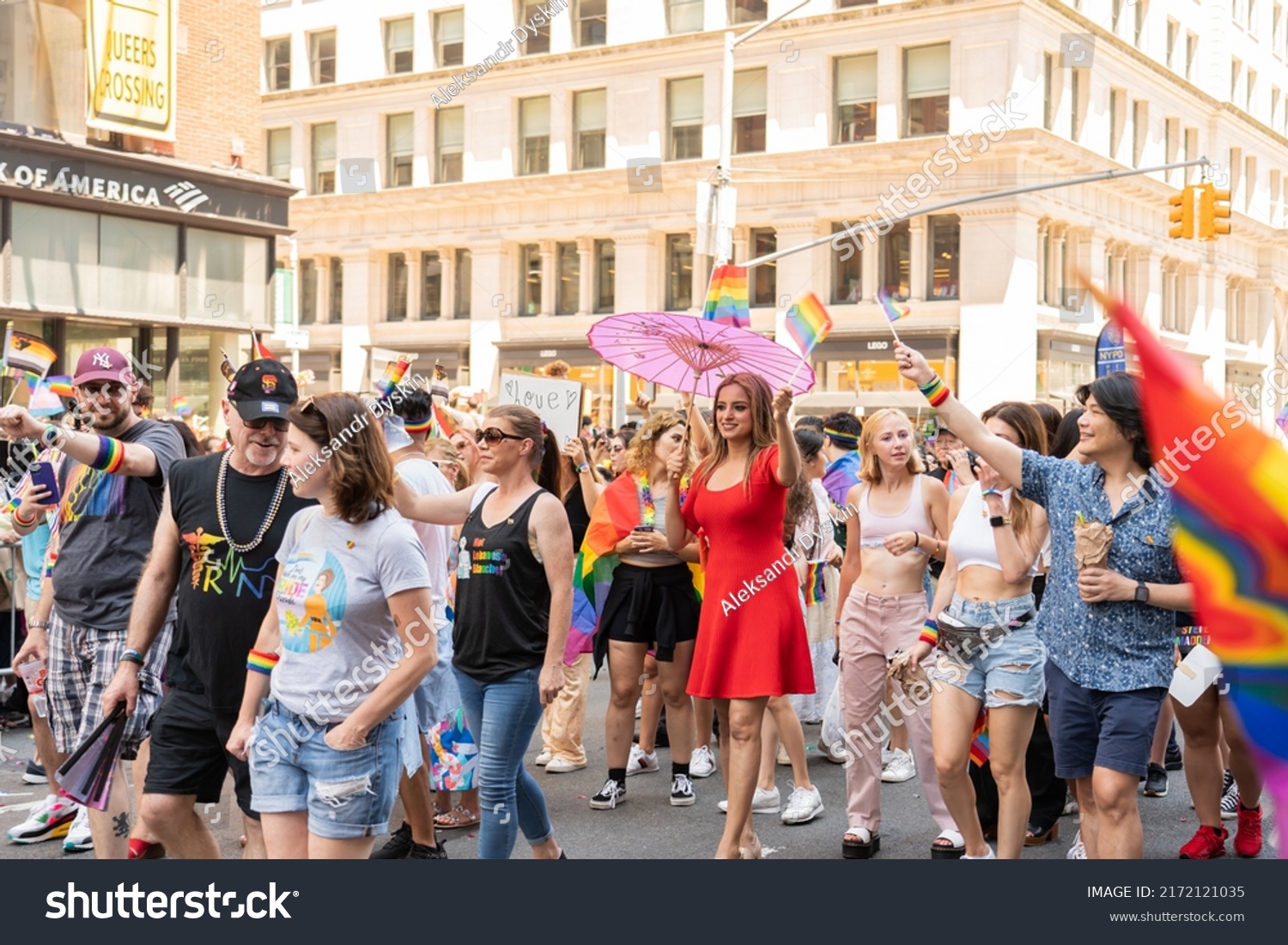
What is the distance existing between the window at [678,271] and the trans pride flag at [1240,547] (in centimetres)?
3594

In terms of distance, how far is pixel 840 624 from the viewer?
6.73m

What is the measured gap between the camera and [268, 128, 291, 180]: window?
4369 centimetres

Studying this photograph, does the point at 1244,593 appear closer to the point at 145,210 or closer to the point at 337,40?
the point at 145,210

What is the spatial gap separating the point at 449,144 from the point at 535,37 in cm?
395

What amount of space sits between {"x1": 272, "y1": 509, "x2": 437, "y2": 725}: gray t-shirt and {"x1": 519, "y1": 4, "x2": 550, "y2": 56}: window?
3727 centimetres

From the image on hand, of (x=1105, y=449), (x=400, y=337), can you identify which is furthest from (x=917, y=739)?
(x=400, y=337)

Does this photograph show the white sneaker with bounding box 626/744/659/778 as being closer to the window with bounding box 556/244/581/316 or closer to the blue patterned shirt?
the blue patterned shirt

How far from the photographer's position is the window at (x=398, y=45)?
41.2 metres

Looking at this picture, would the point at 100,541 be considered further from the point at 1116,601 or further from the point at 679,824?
the point at 1116,601

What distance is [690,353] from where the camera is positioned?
6.93 metres

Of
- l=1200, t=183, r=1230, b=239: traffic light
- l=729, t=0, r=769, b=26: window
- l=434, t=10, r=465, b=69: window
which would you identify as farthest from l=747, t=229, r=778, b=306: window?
l=1200, t=183, r=1230, b=239: traffic light

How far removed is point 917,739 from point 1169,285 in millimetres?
39064

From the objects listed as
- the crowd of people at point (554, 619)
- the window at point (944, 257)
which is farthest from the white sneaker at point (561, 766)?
the window at point (944, 257)

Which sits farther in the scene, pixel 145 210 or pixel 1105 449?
pixel 145 210
